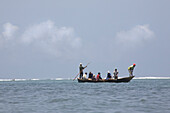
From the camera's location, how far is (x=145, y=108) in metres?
15.9

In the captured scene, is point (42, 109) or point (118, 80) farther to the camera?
point (118, 80)

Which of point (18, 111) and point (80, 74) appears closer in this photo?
point (18, 111)

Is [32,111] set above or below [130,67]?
below

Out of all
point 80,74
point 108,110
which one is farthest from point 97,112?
point 80,74

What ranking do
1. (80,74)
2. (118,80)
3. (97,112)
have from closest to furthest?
1. (97,112)
2. (118,80)
3. (80,74)

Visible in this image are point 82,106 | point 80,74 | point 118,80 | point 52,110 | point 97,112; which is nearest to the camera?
point 97,112

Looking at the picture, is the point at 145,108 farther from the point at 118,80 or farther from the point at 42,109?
the point at 118,80

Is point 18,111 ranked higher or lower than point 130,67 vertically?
lower

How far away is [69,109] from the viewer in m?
16.0

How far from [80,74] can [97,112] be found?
3796 cm

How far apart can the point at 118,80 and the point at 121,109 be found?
3011 centimetres

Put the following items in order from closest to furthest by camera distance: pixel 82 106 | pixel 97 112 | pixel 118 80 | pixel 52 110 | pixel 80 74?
pixel 97 112 < pixel 52 110 < pixel 82 106 < pixel 118 80 < pixel 80 74

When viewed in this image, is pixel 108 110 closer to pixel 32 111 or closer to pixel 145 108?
pixel 145 108

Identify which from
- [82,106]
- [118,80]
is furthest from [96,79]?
[82,106]
